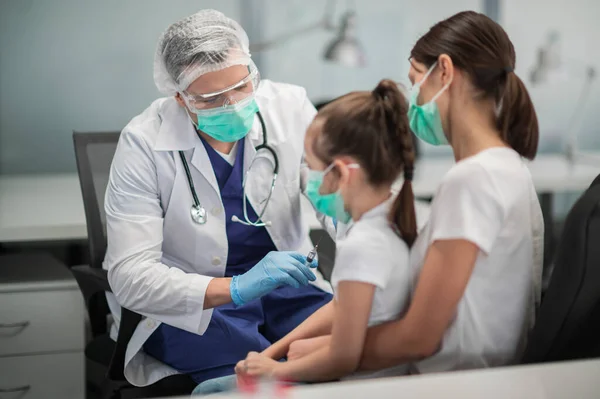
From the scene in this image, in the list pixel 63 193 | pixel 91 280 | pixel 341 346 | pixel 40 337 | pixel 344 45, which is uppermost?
pixel 344 45

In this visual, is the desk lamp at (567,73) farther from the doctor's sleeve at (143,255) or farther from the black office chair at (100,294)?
the doctor's sleeve at (143,255)

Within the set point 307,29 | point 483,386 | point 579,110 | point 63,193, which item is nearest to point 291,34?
point 307,29

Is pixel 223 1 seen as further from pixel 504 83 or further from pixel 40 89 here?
pixel 504 83

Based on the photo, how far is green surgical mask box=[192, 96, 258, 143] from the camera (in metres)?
1.62

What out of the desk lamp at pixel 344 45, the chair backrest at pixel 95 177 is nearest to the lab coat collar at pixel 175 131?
the chair backrest at pixel 95 177

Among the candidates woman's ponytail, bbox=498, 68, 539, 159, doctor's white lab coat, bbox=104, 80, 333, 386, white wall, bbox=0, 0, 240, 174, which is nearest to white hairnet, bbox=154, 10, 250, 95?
doctor's white lab coat, bbox=104, 80, 333, 386

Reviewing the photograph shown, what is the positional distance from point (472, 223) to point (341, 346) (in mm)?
285

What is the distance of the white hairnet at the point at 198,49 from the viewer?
159 cm

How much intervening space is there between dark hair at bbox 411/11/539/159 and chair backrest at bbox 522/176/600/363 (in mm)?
159

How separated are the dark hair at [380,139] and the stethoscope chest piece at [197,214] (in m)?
0.56

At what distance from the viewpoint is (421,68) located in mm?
1218

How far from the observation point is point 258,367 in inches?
48.8

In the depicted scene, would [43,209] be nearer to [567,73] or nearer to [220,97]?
[220,97]

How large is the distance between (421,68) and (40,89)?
222cm
